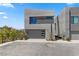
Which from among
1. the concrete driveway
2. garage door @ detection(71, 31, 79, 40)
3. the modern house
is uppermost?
the modern house

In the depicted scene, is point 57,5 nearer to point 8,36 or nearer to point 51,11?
point 51,11

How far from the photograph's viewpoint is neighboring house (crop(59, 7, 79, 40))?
4819mm

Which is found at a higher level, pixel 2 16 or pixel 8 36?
pixel 2 16

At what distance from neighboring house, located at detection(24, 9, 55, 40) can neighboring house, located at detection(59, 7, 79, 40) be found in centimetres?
31

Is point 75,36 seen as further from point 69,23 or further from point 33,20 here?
point 33,20

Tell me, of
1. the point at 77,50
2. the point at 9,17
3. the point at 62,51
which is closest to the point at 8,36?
the point at 9,17

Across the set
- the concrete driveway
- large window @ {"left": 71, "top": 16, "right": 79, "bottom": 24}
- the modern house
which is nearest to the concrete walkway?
the concrete driveway

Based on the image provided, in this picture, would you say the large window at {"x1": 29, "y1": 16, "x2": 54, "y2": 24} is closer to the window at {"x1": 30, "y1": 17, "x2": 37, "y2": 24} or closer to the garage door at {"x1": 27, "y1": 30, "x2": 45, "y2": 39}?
the window at {"x1": 30, "y1": 17, "x2": 37, "y2": 24}

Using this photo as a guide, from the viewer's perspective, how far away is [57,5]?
15.1 feet

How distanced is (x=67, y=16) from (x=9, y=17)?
4.73 ft

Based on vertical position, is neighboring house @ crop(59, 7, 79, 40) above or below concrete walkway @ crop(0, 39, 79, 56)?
above

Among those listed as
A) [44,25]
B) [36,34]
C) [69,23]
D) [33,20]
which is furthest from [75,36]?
[33,20]

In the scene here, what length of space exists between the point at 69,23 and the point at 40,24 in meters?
0.86

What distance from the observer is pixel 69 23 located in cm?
518
